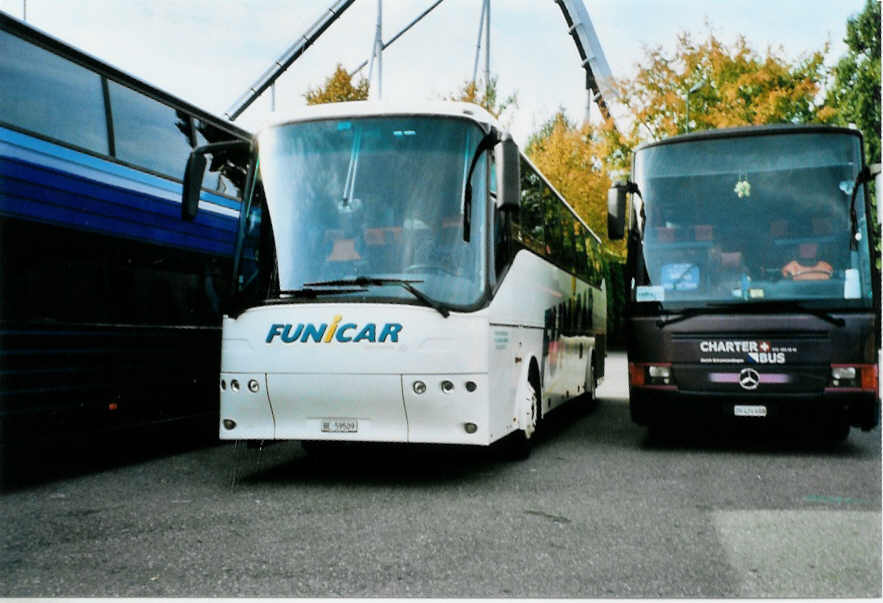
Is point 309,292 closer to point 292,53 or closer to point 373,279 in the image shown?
point 373,279

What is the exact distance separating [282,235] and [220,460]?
2623 millimetres

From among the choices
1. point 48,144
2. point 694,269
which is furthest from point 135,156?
point 694,269

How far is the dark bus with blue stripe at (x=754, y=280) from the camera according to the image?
9.48 metres

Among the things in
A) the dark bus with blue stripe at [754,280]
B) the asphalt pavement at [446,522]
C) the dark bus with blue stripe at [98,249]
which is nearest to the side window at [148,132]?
the dark bus with blue stripe at [98,249]

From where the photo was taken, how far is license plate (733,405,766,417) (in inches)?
380

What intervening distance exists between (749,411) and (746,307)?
3.23 ft

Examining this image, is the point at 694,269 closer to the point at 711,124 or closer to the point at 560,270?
the point at 560,270

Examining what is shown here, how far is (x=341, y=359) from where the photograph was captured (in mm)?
7938

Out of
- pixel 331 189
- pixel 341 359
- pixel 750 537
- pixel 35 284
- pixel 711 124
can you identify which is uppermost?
pixel 711 124

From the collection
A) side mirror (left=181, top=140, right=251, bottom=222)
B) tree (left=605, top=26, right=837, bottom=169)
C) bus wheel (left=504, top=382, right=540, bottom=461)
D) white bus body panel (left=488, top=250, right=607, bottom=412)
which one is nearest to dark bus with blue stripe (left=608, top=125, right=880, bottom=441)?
white bus body panel (left=488, top=250, right=607, bottom=412)

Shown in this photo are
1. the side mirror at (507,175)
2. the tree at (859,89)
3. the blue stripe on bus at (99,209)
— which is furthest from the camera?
the tree at (859,89)

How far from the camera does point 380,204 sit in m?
8.20

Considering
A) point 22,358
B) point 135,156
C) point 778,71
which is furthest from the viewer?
point 778,71

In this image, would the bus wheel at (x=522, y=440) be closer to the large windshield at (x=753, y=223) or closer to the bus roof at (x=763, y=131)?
the large windshield at (x=753, y=223)
